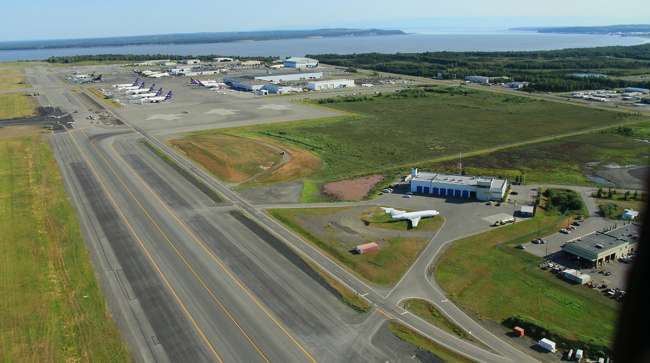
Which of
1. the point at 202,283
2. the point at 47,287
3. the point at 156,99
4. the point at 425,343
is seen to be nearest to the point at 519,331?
the point at 425,343

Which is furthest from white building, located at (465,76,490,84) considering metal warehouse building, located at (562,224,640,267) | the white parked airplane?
metal warehouse building, located at (562,224,640,267)

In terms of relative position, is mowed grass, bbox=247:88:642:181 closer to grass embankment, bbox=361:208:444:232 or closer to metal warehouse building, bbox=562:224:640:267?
grass embankment, bbox=361:208:444:232

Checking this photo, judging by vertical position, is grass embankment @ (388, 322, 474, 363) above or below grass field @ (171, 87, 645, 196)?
below

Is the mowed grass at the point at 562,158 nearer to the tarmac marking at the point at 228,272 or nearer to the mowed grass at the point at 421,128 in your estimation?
the mowed grass at the point at 421,128

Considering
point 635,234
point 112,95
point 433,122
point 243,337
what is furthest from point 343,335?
point 112,95

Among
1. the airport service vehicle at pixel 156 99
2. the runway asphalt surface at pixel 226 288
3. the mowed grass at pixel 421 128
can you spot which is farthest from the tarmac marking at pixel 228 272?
the airport service vehicle at pixel 156 99

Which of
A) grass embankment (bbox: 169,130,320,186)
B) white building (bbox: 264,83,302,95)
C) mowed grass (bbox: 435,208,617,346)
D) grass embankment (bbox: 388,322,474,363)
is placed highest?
white building (bbox: 264,83,302,95)
